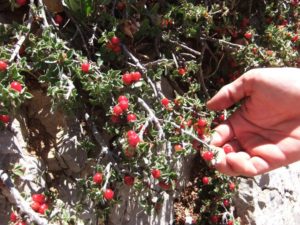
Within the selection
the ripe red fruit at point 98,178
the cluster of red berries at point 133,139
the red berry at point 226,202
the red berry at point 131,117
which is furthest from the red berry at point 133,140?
the red berry at point 226,202

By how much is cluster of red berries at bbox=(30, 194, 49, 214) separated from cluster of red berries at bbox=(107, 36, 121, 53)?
117cm

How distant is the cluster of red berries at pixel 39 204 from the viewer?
2322mm

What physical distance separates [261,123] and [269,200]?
1.29 metres

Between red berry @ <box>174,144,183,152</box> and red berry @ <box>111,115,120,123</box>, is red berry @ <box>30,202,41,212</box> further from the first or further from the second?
red berry @ <box>174,144,183,152</box>

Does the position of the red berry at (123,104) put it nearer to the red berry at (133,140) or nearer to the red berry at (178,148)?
the red berry at (133,140)

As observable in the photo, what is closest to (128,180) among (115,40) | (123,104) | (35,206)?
(123,104)

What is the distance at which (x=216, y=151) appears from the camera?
2.58 metres

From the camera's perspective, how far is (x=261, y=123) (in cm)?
292

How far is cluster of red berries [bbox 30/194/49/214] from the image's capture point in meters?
2.32

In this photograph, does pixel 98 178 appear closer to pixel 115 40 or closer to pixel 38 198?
pixel 38 198

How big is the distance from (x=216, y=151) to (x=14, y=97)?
4.26 feet

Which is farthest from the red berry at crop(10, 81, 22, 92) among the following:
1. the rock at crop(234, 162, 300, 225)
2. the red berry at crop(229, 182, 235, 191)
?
the rock at crop(234, 162, 300, 225)

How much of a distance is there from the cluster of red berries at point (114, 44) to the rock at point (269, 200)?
175cm

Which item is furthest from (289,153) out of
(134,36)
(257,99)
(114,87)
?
(134,36)
